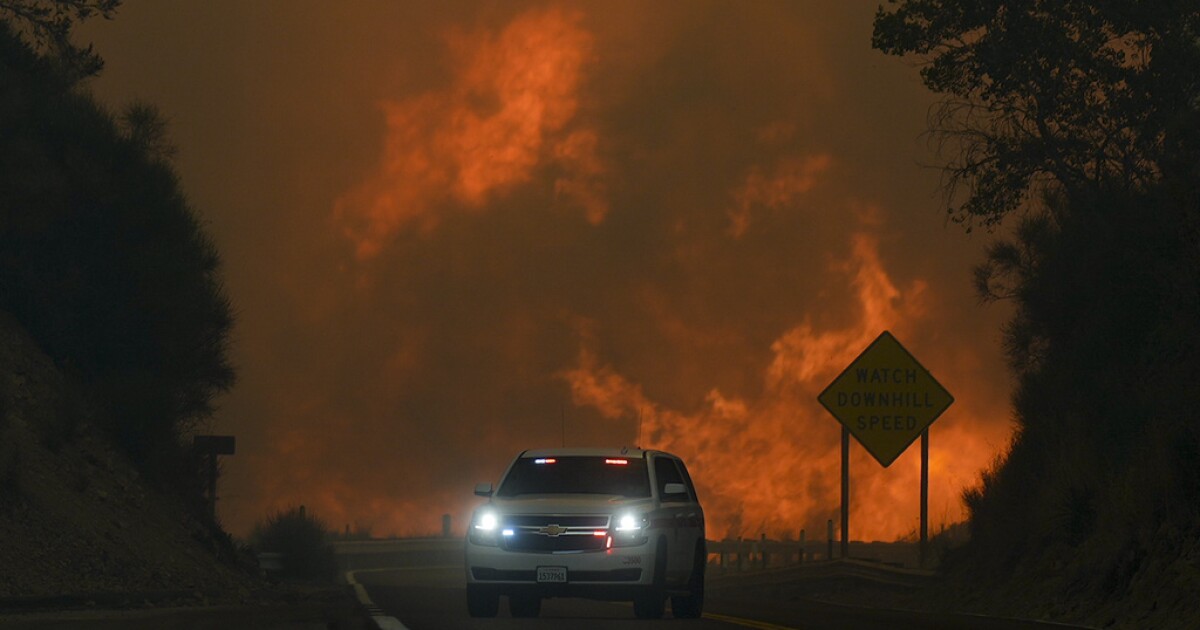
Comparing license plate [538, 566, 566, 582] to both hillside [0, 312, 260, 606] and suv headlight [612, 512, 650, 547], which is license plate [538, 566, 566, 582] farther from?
hillside [0, 312, 260, 606]

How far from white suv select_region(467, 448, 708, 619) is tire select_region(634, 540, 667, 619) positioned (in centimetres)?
1

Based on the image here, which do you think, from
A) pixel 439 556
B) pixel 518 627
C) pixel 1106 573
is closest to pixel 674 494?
pixel 518 627

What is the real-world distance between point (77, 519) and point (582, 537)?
12.6 meters

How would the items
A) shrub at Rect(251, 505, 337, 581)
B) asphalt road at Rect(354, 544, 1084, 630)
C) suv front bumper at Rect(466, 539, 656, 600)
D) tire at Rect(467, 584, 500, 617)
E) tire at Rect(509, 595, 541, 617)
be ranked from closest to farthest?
asphalt road at Rect(354, 544, 1084, 630)
suv front bumper at Rect(466, 539, 656, 600)
tire at Rect(467, 584, 500, 617)
tire at Rect(509, 595, 541, 617)
shrub at Rect(251, 505, 337, 581)

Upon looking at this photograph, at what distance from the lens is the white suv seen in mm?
19766

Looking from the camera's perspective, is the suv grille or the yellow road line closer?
the yellow road line

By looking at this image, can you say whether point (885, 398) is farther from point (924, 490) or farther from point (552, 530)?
point (552, 530)

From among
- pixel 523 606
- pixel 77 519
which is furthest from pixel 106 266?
pixel 523 606

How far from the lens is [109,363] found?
35.5 m

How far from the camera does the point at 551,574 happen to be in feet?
64.8

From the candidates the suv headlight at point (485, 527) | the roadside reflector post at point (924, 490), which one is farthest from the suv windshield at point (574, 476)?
the roadside reflector post at point (924, 490)

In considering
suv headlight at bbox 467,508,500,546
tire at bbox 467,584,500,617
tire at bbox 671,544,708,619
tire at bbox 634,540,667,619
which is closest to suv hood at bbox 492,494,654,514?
suv headlight at bbox 467,508,500,546

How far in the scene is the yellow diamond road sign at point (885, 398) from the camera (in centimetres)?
3394

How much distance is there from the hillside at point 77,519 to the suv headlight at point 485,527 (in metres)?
7.63
